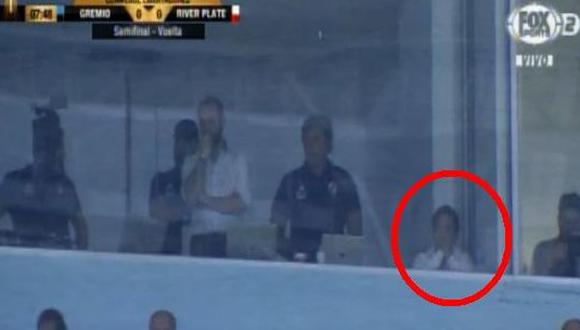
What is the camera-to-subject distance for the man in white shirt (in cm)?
439

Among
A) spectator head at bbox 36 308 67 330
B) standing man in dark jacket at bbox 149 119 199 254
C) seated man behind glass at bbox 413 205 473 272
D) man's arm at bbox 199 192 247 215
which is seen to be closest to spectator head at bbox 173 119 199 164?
standing man in dark jacket at bbox 149 119 199 254

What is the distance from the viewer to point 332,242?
Answer: 172 inches

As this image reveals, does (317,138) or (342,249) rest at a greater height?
(317,138)

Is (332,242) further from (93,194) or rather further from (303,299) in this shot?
(93,194)

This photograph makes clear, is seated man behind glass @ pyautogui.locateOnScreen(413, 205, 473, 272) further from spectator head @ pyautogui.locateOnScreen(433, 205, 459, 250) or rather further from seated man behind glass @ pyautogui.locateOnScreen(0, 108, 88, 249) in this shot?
seated man behind glass @ pyautogui.locateOnScreen(0, 108, 88, 249)

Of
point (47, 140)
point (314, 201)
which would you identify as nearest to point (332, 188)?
point (314, 201)

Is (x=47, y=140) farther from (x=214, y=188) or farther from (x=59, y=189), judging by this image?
(x=214, y=188)

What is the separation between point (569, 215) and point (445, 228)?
36 centimetres

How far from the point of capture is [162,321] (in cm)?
443

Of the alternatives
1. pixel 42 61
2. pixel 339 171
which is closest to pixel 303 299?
pixel 339 171

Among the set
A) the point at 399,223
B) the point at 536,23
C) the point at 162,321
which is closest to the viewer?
the point at 536,23

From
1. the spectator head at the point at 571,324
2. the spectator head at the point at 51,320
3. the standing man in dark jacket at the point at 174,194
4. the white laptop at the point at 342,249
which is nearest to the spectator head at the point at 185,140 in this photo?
the standing man in dark jacket at the point at 174,194

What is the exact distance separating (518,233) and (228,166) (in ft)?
2.87

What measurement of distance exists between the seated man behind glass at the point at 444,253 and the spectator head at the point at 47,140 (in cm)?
113
